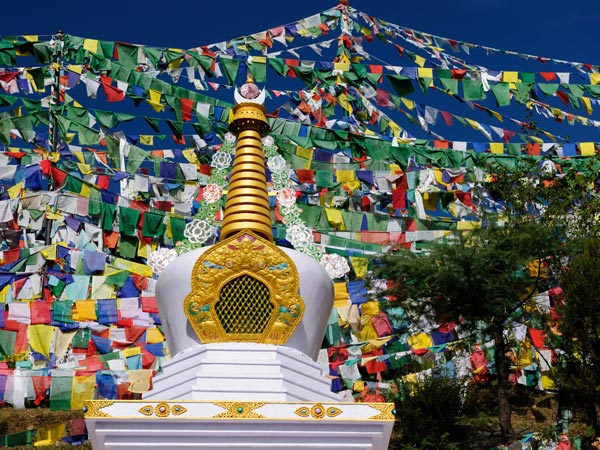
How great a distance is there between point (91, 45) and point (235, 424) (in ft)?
43.8

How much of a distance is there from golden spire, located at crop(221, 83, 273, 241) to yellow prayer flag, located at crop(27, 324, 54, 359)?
21.7ft

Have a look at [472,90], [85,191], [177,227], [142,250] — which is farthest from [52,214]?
[472,90]

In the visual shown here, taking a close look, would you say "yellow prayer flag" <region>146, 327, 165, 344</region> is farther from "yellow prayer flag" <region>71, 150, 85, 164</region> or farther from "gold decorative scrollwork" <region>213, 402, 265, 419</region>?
"gold decorative scrollwork" <region>213, 402, 265, 419</region>

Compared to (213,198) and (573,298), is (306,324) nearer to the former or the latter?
(213,198)

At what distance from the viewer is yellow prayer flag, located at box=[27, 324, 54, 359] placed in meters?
16.7

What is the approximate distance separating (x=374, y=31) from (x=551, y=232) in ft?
39.3

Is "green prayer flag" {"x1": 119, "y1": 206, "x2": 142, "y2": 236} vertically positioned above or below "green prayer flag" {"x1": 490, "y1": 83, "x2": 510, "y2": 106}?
below

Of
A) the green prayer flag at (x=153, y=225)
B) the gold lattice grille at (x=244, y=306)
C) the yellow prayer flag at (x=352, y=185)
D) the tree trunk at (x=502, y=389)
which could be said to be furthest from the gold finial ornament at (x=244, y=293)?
the yellow prayer flag at (x=352, y=185)

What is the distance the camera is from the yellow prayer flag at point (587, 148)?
70.0 ft

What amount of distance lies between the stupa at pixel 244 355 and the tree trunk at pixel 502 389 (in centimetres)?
430

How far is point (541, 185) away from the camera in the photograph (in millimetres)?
17828

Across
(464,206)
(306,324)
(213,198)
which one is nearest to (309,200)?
(464,206)

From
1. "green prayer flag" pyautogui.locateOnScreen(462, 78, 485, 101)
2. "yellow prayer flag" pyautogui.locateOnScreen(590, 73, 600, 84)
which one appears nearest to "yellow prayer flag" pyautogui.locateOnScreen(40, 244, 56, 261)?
"green prayer flag" pyautogui.locateOnScreen(462, 78, 485, 101)

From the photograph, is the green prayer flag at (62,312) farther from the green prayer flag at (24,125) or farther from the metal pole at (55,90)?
the green prayer flag at (24,125)
